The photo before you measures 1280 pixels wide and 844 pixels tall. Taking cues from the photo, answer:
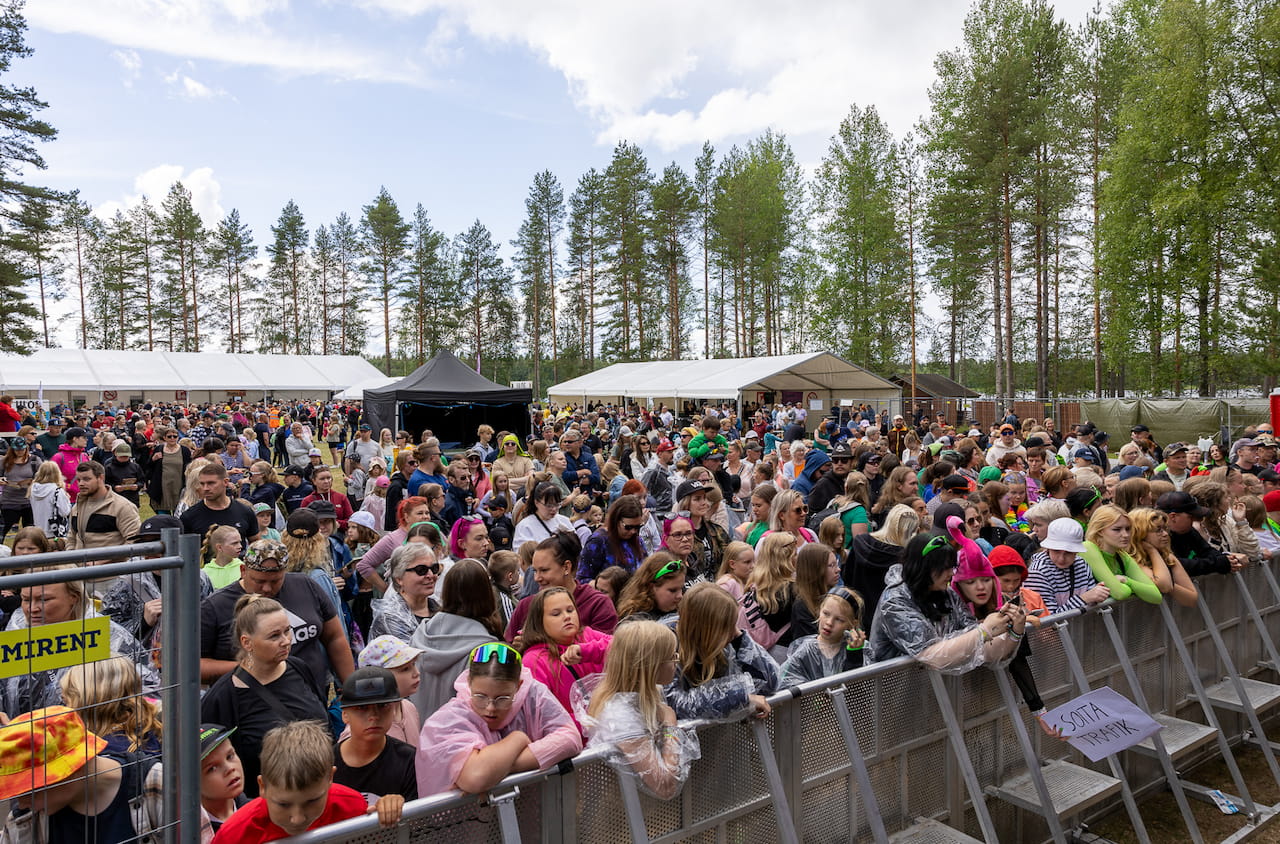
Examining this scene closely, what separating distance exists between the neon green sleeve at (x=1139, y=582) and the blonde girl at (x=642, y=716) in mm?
3271

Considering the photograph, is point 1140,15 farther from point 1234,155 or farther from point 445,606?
point 445,606

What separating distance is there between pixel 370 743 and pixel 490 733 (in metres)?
0.44

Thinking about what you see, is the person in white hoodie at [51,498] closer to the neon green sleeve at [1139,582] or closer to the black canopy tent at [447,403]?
the neon green sleeve at [1139,582]

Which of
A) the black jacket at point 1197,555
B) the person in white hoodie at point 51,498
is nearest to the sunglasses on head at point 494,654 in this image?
the black jacket at point 1197,555

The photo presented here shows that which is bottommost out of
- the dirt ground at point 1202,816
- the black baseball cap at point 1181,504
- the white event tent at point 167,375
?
the dirt ground at point 1202,816

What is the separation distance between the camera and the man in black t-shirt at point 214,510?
5.61m

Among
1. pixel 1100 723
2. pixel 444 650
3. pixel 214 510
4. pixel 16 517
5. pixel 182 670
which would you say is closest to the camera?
pixel 182 670

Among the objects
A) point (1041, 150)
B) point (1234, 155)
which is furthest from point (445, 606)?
point (1041, 150)

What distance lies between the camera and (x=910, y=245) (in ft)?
121

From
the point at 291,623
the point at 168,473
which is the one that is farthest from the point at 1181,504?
the point at 168,473

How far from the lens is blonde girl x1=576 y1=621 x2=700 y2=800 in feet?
8.21

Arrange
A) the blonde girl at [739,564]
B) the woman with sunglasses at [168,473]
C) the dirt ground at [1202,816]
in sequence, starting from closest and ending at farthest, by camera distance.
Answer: the dirt ground at [1202,816] < the blonde girl at [739,564] < the woman with sunglasses at [168,473]

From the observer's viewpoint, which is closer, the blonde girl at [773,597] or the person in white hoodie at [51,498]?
the blonde girl at [773,597]

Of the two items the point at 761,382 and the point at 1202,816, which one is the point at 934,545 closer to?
the point at 1202,816
